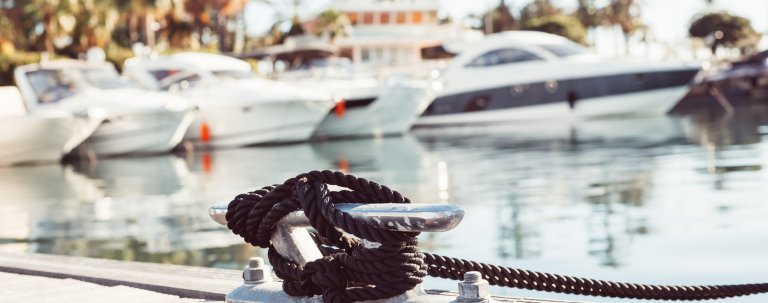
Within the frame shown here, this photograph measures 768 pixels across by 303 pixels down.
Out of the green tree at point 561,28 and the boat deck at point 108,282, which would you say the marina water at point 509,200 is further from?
the green tree at point 561,28

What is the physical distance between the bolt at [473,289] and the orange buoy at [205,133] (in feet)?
81.7

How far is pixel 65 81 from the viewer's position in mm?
25500

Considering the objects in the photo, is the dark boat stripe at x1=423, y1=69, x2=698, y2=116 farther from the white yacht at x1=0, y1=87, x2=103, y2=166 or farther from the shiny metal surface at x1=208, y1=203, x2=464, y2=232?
the shiny metal surface at x1=208, y1=203, x2=464, y2=232

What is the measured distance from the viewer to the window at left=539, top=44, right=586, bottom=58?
35875 millimetres

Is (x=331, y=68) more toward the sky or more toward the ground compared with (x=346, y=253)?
more toward the sky

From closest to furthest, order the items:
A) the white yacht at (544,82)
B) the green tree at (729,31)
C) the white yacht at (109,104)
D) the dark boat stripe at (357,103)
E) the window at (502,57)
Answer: the white yacht at (109,104) → the dark boat stripe at (357,103) → the window at (502,57) → the white yacht at (544,82) → the green tree at (729,31)

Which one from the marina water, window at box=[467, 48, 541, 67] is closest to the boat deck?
the marina water

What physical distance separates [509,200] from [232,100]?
16.1 m

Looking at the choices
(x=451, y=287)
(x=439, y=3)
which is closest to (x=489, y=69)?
(x=439, y=3)

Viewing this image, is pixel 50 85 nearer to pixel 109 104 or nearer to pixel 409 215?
pixel 109 104

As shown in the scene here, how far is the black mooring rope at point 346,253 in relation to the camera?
3.11 meters

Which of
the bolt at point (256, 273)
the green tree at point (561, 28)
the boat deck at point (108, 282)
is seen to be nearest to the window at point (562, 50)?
the boat deck at point (108, 282)

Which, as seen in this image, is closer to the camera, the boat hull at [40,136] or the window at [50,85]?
the boat hull at [40,136]

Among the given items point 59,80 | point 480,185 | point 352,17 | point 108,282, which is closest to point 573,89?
point 59,80
